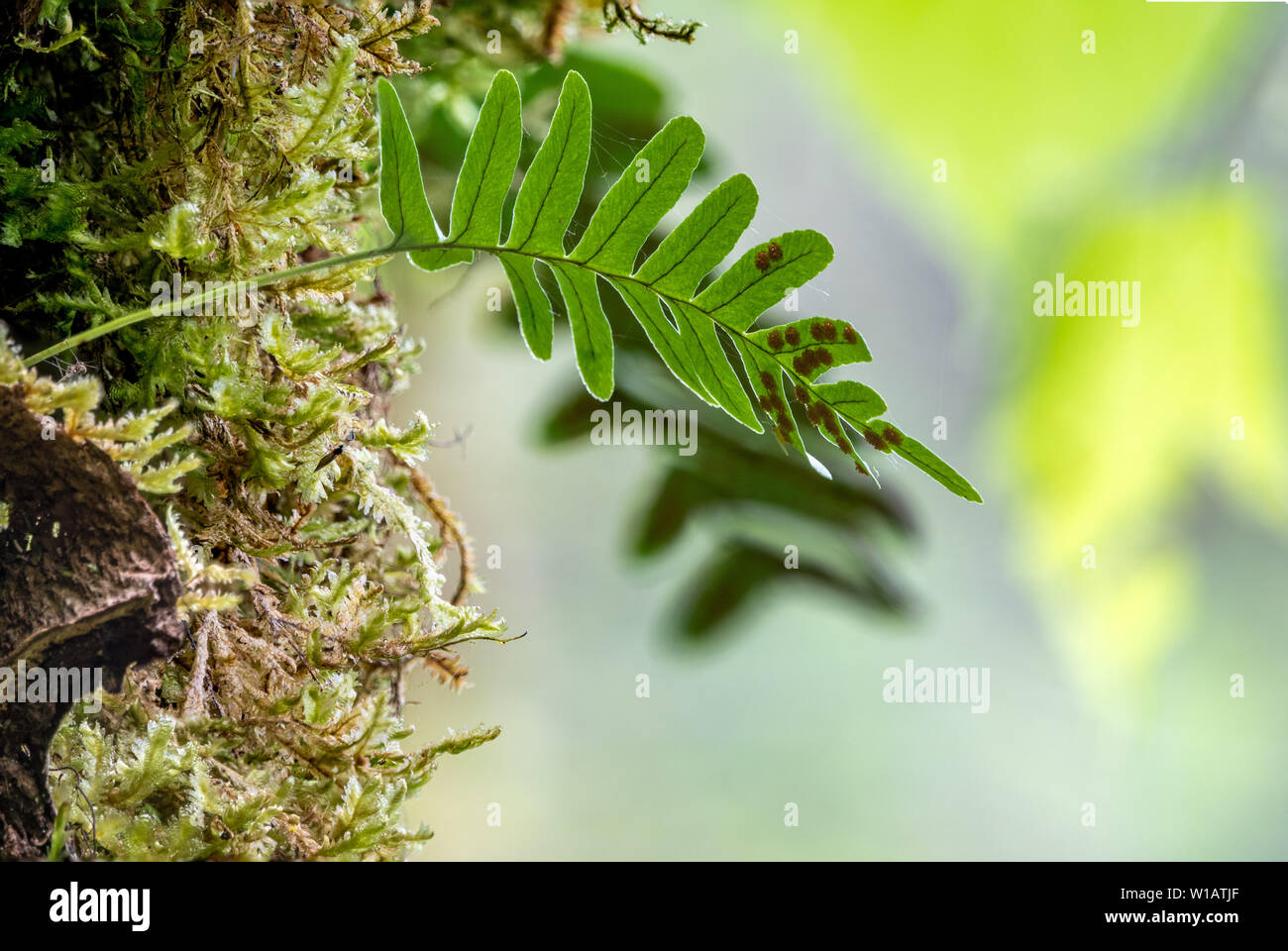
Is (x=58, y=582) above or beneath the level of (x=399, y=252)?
beneath

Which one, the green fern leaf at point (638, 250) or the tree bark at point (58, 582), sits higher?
the green fern leaf at point (638, 250)

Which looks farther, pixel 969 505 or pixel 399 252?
pixel 969 505

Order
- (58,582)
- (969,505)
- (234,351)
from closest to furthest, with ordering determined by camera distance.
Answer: (58,582) < (234,351) < (969,505)

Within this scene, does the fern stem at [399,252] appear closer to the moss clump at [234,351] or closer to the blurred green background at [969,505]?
the moss clump at [234,351]

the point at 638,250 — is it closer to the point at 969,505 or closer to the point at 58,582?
the point at 58,582

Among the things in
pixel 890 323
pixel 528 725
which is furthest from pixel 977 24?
pixel 528 725

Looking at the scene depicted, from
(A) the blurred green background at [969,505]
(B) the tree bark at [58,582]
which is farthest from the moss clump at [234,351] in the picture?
(A) the blurred green background at [969,505]

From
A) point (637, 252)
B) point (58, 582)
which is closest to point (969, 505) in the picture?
point (637, 252)

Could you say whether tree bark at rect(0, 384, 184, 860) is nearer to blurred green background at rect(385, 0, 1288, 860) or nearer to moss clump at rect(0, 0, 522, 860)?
moss clump at rect(0, 0, 522, 860)
